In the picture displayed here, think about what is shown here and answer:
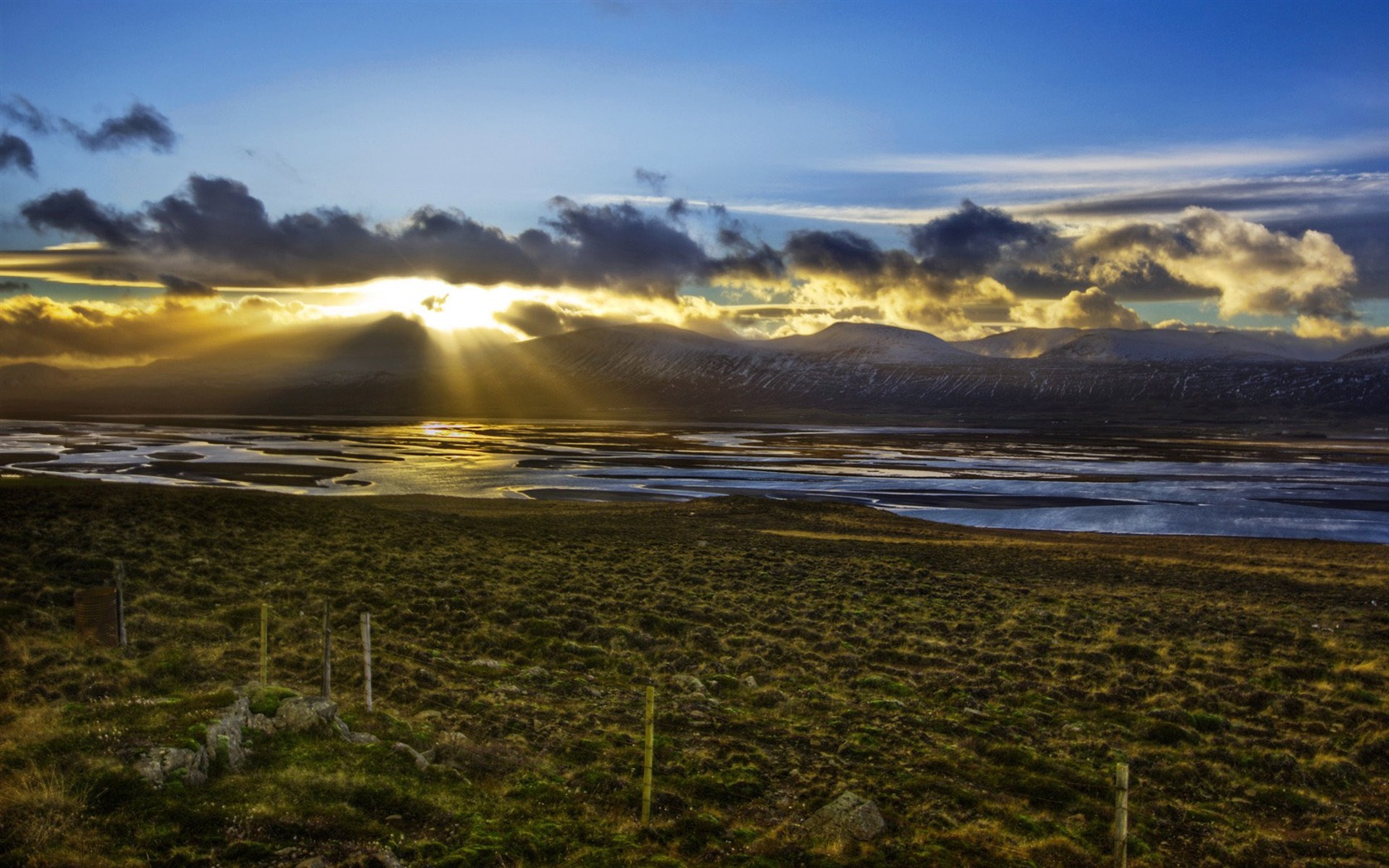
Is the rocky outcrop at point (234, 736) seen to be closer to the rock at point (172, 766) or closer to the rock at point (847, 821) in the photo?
the rock at point (172, 766)

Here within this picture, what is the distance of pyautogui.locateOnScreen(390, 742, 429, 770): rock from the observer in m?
9.85

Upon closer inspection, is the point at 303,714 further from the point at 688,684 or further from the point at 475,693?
the point at 688,684

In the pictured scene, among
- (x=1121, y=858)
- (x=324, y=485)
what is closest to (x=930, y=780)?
(x=1121, y=858)

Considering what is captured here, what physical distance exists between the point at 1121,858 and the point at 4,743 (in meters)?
11.1

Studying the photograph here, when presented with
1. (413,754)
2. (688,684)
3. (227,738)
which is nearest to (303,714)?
(227,738)

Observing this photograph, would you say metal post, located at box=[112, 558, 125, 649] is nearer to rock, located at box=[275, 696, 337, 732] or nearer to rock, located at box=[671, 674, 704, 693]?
rock, located at box=[275, 696, 337, 732]

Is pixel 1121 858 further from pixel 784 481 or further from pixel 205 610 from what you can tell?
pixel 784 481

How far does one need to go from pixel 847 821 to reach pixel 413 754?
5099mm

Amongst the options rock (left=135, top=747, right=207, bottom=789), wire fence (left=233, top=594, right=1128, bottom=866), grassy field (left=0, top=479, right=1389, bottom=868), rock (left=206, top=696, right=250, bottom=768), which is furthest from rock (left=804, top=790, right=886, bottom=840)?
rock (left=135, top=747, right=207, bottom=789)

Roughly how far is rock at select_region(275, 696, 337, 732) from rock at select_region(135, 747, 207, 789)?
1347mm

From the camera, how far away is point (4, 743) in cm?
855

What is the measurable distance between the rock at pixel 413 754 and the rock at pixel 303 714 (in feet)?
3.02

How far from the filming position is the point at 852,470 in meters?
74.1

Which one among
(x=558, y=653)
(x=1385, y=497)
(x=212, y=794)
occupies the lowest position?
(x=1385, y=497)
